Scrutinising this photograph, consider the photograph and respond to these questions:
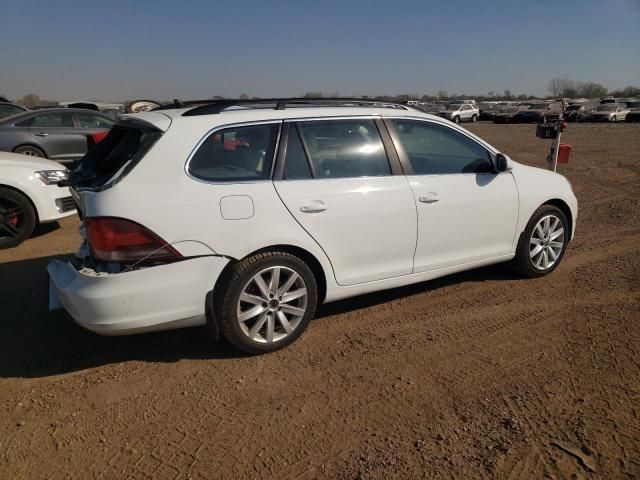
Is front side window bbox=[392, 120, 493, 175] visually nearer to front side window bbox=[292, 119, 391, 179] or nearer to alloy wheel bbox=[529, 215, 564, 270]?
front side window bbox=[292, 119, 391, 179]

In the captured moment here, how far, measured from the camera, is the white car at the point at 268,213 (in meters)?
2.97

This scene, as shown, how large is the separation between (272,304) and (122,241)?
1.05 meters

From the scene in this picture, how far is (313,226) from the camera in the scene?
342 centimetres

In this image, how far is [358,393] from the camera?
2.98m

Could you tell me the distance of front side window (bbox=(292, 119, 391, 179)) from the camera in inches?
140

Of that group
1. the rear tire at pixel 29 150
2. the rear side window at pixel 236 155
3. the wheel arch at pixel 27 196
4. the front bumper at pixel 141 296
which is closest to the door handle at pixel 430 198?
the rear side window at pixel 236 155

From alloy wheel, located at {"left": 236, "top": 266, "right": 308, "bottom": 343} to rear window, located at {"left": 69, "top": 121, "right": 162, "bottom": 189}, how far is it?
3.48 feet

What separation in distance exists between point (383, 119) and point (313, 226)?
3.67 feet

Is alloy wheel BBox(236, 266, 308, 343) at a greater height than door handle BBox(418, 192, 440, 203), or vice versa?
door handle BBox(418, 192, 440, 203)

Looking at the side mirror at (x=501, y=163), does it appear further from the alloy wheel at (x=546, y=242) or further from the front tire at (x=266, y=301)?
the front tire at (x=266, y=301)

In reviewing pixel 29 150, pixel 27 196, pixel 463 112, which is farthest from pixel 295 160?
pixel 463 112

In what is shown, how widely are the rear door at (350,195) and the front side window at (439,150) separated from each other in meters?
0.21

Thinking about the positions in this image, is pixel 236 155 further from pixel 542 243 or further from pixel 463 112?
pixel 463 112

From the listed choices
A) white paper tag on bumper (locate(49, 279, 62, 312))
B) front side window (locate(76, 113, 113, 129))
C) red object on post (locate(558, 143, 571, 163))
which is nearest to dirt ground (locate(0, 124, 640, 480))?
white paper tag on bumper (locate(49, 279, 62, 312))
